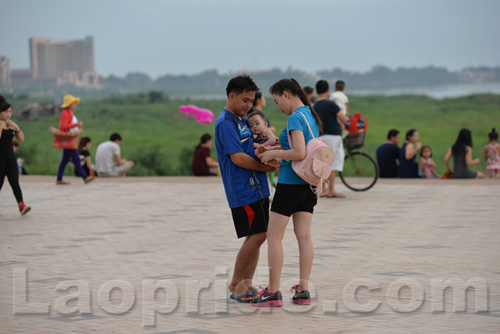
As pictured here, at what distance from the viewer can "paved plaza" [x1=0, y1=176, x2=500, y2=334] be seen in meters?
5.56

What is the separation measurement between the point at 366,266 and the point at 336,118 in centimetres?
549

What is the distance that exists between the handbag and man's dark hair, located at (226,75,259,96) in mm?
428

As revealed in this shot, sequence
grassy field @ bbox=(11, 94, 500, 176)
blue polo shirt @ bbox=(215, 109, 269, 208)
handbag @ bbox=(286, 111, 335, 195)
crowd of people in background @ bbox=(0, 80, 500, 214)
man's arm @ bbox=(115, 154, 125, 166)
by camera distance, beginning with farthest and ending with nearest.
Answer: grassy field @ bbox=(11, 94, 500, 176)
man's arm @ bbox=(115, 154, 125, 166)
crowd of people in background @ bbox=(0, 80, 500, 214)
blue polo shirt @ bbox=(215, 109, 269, 208)
handbag @ bbox=(286, 111, 335, 195)

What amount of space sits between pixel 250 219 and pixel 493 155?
426 inches

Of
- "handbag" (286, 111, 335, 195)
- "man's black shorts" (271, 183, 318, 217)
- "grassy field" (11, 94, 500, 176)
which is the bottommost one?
"grassy field" (11, 94, 500, 176)

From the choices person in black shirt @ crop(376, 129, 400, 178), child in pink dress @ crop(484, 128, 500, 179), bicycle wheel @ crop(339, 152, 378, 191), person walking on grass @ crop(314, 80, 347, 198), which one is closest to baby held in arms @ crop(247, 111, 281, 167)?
person walking on grass @ crop(314, 80, 347, 198)

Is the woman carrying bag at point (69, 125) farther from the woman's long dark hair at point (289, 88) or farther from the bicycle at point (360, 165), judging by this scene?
the woman's long dark hair at point (289, 88)

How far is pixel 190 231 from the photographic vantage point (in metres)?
9.99

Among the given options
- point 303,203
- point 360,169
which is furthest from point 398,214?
point 303,203

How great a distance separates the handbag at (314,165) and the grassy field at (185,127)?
16274 mm

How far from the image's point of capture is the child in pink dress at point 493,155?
1569 cm

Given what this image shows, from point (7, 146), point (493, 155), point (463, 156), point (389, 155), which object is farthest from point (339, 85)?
point (7, 146)

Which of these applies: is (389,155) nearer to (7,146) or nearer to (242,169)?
(7,146)

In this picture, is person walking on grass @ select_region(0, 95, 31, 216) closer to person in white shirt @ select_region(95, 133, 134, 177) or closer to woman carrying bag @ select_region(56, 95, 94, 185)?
woman carrying bag @ select_region(56, 95, 94, 185)
